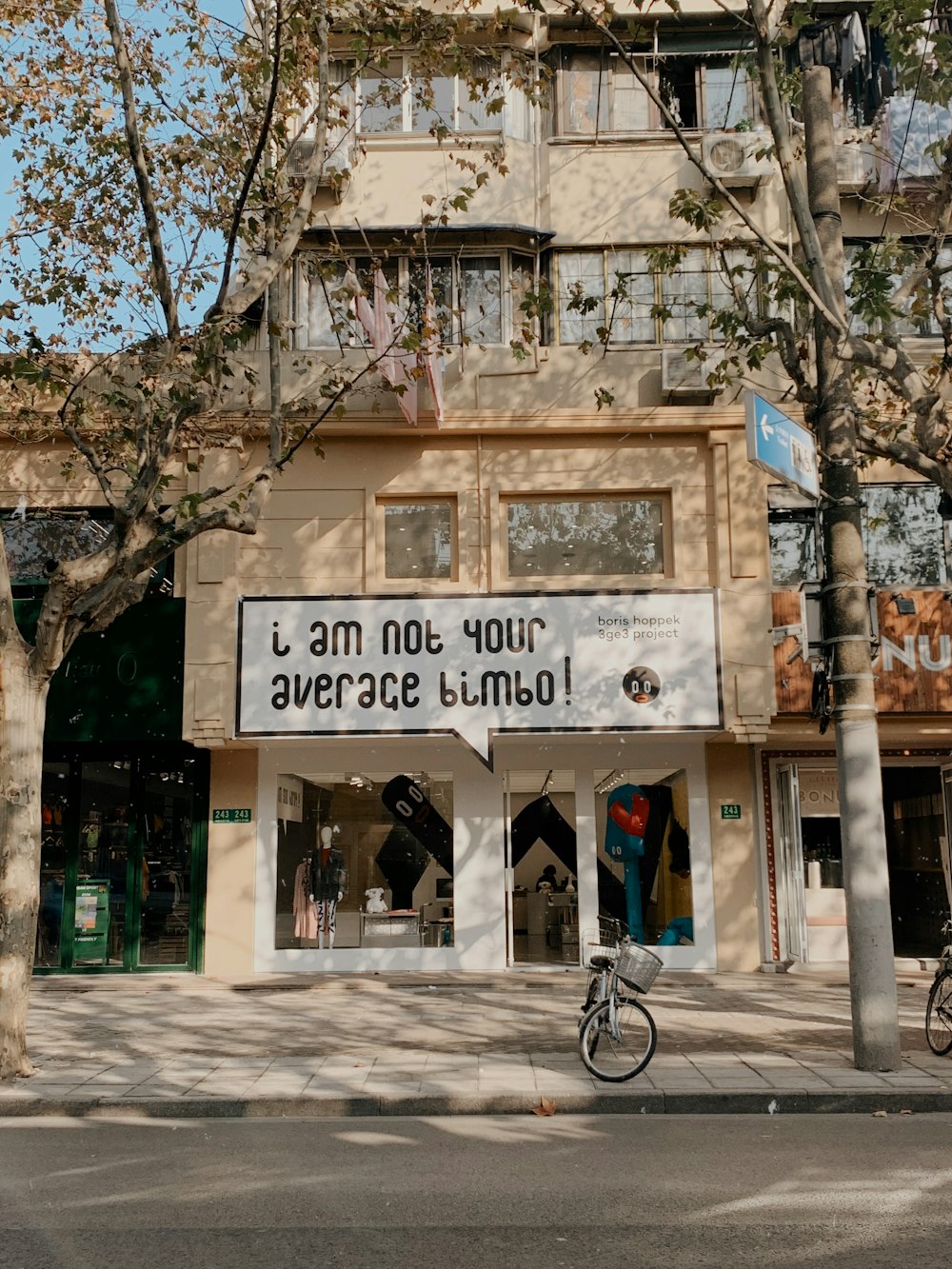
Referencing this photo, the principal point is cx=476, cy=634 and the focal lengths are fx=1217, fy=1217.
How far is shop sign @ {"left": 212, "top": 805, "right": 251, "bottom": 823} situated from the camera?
627 inches

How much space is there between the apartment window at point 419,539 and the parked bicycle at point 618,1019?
24.9 feet

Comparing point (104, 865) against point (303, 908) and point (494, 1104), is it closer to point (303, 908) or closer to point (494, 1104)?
point (303, 908)

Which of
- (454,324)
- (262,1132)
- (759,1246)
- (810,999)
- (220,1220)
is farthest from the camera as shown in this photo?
(454,324)

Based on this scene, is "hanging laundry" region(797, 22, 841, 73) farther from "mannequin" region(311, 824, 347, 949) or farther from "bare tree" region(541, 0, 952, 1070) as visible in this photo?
"mannequin" region(311, 824, 347, 949)

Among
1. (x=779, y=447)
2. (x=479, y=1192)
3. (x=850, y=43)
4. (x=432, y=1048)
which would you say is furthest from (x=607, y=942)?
(x=850, y=43)

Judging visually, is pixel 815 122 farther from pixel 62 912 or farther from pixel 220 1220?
pixel 62 912

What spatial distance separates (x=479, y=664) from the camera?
15.1 metres

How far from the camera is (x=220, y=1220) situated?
585cm

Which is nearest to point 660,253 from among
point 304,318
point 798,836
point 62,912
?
point 304,318

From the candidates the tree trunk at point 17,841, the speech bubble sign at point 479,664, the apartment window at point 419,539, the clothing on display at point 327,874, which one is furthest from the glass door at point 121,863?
the tree trunk at point 17,841

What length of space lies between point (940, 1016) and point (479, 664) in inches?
273

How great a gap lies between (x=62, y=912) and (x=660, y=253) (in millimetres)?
10996

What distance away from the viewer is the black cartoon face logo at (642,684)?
15000 millimetres

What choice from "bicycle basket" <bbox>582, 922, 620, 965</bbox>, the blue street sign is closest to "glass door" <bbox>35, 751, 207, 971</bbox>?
"bicycle basket" <bbox>582, 922, 620, 965</bbox>
